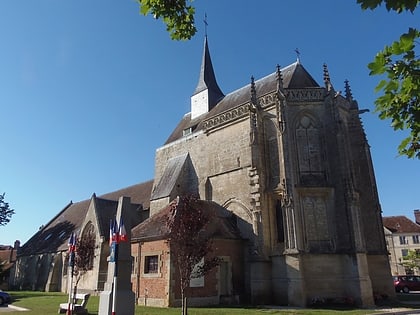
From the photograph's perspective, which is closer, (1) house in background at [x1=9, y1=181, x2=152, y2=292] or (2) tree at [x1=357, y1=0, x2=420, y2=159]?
(2) tree at [x1=357, y1=0, x2=420, y2=159]

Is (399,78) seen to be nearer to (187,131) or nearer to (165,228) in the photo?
(165,228)

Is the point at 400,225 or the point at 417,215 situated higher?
the point at 417,215

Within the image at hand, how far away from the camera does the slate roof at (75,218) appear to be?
28.3 m

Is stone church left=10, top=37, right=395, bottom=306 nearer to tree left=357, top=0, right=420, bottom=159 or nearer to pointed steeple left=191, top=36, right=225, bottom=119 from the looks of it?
pointed steeple left=191, top=36, right=225, bottom=119

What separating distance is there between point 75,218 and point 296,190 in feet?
84.6

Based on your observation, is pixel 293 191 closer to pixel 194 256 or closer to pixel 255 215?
pixel 255 215

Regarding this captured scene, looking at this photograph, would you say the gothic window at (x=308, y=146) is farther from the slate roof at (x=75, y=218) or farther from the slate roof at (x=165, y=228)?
the slate roof at (x=75, y=218)

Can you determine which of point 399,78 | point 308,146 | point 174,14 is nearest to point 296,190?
point 308,146

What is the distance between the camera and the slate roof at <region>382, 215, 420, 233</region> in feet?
156

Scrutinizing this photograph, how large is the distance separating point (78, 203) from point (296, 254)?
30.2 m

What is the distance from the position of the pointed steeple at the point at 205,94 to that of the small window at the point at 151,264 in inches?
552

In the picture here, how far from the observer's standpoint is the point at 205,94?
29.2 meters

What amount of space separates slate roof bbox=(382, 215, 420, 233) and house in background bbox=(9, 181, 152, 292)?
117 feet

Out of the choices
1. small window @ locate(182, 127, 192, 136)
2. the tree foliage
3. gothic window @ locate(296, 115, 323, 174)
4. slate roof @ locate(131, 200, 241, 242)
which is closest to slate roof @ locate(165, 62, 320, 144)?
small window @ locate(182, 127, 192, 136)
